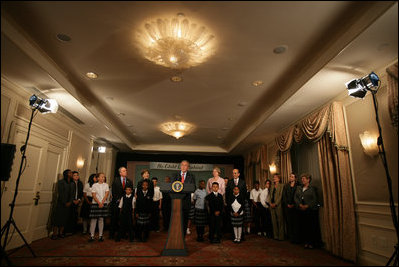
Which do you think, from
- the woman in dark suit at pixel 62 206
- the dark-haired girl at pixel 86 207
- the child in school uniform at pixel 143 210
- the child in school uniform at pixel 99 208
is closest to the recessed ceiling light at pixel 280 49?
the child in school uniform at pixel 143 210

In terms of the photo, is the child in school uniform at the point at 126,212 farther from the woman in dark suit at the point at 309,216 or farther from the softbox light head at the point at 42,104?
the woman in dark suit at the point at 309,216

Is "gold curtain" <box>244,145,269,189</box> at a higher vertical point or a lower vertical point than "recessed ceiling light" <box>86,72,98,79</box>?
lower

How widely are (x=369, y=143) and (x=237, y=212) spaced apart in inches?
106

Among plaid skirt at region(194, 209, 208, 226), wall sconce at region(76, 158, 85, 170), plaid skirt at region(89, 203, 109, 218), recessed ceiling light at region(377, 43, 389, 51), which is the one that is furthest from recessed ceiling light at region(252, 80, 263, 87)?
wall sconce at region(76, 158, 85, 170)

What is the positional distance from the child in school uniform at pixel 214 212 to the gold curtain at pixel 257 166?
11.3ft

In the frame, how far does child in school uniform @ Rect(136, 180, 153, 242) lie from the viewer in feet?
15.9

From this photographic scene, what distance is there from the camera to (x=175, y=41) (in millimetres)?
3236

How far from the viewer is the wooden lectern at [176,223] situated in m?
3.74

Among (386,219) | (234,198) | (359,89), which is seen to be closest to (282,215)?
(234,198)

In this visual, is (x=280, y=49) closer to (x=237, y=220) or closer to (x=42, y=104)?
(x=237, y=220)

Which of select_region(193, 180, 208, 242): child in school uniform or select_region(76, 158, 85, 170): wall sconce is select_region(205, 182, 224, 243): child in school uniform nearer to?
select_region(193, 180, 208, 242): child in school uniform

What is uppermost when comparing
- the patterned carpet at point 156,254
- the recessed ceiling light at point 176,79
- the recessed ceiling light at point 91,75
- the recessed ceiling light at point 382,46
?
the recessed ceiling light at point 176,79

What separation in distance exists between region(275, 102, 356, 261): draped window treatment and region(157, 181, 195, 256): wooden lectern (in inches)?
99.8

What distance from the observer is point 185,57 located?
346cm
